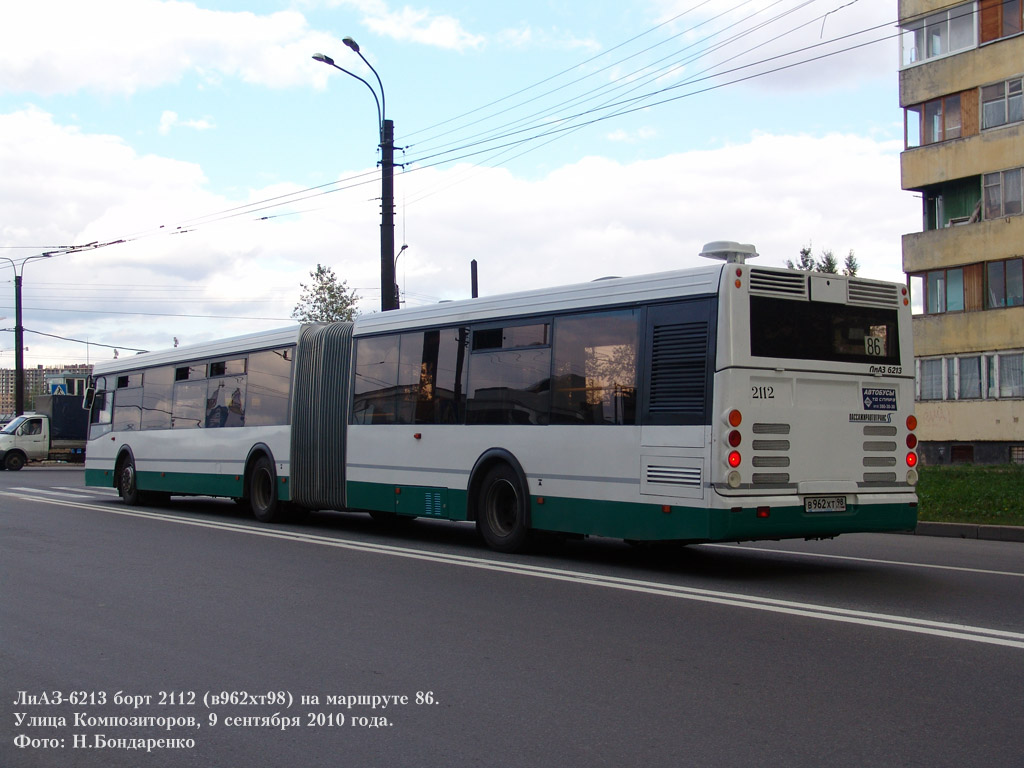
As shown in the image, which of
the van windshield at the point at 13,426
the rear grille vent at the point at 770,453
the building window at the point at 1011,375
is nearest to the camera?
the rear grille vent at the point at 770,453

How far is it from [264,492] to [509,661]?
10957 millimetres

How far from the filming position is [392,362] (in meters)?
14.2

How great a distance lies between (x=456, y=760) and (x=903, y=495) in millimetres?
7045

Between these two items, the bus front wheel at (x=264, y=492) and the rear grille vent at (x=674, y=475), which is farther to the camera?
the bus front wheel at (x=264, y=492)

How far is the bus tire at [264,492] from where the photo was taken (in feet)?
53.1

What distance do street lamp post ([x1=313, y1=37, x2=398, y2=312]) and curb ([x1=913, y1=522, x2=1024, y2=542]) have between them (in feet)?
34.2

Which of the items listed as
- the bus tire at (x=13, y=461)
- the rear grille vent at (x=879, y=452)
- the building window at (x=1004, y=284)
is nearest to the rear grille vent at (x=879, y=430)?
the rear grille vent at (x=879, y=452)

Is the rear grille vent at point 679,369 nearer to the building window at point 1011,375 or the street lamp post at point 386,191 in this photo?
the street lamp post at point 386,191

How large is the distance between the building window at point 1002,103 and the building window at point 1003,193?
5.24 feet

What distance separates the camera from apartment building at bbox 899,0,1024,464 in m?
32.6

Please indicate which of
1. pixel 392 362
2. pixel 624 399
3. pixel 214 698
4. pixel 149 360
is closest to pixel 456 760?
pixel 214 698

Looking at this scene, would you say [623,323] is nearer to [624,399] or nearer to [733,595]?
[624,399]

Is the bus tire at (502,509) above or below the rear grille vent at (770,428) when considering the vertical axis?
below

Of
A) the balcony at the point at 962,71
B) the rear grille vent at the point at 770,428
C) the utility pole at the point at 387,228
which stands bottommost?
the rear grille vent at the point at 770,428
